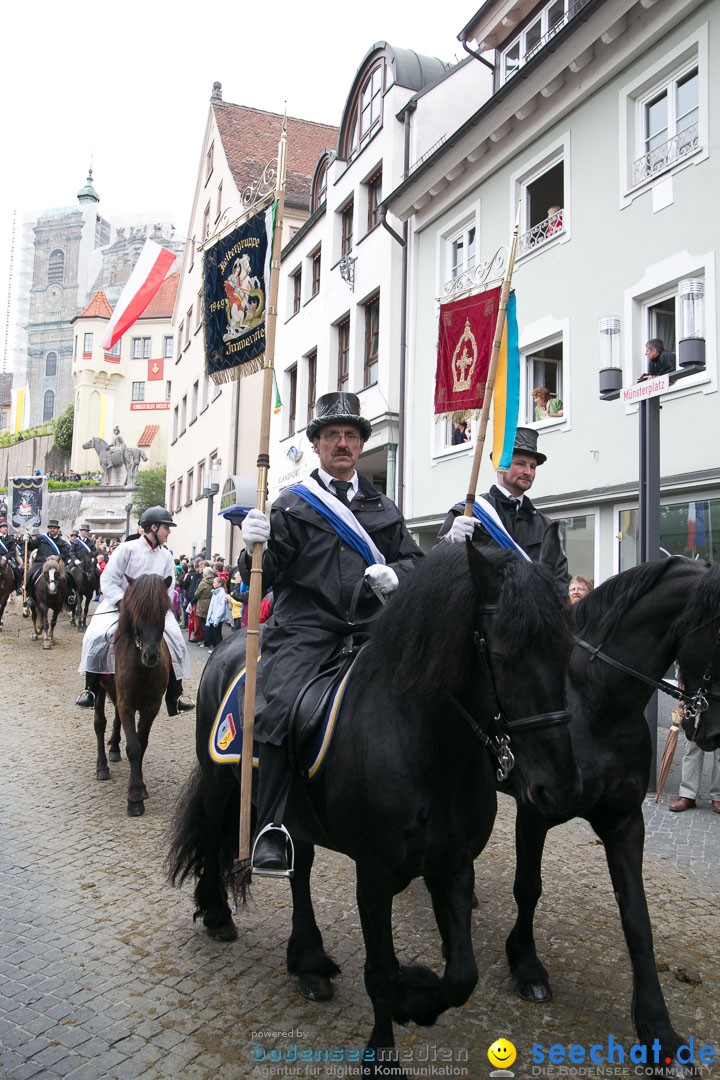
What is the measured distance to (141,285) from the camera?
22.1 meters

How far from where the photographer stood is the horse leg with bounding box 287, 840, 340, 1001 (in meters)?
3.72

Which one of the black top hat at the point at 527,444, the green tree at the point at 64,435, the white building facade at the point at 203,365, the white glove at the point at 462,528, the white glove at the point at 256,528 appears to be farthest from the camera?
the green tree at the point at 64,435

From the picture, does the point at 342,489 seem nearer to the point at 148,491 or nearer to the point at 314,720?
the point at 314,720

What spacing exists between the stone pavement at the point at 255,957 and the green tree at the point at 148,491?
167ft

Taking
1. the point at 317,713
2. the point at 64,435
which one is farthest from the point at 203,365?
the point at 64,435

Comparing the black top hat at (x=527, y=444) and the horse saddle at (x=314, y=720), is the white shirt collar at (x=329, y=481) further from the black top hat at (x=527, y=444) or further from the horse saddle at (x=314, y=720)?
the black top hat at (x=527, y=444)

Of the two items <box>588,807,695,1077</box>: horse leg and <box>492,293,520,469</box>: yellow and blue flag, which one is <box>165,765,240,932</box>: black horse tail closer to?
<box>588,807,695,1077</box>: horse leg

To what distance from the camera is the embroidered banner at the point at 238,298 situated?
461 cm

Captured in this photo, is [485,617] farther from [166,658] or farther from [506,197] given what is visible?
[506,197]

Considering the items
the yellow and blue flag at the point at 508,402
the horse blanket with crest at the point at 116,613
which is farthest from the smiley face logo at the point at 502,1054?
the horse blanket with crest at the point at 116,613


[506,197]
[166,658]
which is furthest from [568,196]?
[166,658]

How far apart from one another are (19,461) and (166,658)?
80597 mm

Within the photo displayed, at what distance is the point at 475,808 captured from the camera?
3.10m

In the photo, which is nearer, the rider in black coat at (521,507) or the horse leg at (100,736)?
the rider in black coat at (521,507)
